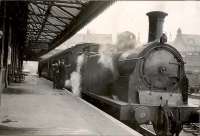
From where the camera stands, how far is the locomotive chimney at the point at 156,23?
9047 mm

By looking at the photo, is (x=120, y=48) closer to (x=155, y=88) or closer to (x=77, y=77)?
(x=155, y=88)

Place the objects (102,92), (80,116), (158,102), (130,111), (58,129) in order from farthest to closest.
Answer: (102,92)
(158,102)
(130,111)
(80,116)
(58,129)

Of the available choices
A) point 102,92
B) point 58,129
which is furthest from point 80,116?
point 102,92

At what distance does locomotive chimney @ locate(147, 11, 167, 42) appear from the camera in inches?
356

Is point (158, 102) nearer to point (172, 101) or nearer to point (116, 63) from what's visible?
point (172, 101)

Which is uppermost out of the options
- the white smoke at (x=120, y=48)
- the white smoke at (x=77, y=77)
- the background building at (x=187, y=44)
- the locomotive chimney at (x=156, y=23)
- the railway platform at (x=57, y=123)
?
the background building at (x=187, y=44)

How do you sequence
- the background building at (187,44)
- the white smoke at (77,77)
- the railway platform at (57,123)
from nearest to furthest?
the railway platform at (57,123) → the white smoke at (77,77) → the background building at (187,44)

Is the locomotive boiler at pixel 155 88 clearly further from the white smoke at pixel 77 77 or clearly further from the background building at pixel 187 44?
the background building at pixel 187 44

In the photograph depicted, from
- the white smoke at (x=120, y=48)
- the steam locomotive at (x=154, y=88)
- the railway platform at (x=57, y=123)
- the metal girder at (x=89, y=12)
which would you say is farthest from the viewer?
the white smoke at (x=120, y=48)

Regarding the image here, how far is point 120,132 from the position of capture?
604 centimetres

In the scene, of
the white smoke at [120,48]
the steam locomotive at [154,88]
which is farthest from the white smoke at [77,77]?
the steam locomotive at [154,88]

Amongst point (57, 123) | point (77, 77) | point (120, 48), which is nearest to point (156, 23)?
point (120, 48)

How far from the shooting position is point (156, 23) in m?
9.09

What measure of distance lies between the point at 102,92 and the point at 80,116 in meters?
3.37
